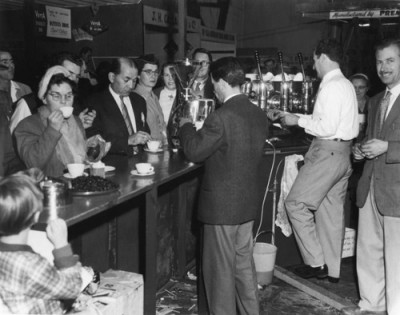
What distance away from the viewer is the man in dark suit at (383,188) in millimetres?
3529

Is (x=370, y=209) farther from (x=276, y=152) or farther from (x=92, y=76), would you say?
(x=92, y=76)

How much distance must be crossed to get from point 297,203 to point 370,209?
0.71 metres

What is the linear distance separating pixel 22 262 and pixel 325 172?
109 inches

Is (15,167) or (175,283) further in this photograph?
(175,283)

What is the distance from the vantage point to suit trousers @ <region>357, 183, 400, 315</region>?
3609 millimetres

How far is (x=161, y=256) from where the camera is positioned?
4230 mm

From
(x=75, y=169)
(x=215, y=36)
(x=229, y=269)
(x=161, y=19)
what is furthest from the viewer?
(x=215, y=36)

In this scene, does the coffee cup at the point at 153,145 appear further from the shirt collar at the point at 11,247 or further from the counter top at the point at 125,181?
the shirt collar at the point at 11,247

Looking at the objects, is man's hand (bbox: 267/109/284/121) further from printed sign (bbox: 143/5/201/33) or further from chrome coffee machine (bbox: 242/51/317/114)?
printed sign (bbox: 143/5/201/33)

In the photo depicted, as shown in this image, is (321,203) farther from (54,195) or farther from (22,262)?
(22,262)

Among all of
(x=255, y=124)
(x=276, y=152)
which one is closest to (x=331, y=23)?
(x=276, y=152)

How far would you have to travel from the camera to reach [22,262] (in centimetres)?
202

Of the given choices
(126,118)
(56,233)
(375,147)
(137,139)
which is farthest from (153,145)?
(56,233)

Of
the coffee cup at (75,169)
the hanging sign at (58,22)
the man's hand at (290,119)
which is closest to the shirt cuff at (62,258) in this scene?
the coffee cup at (75,169)
